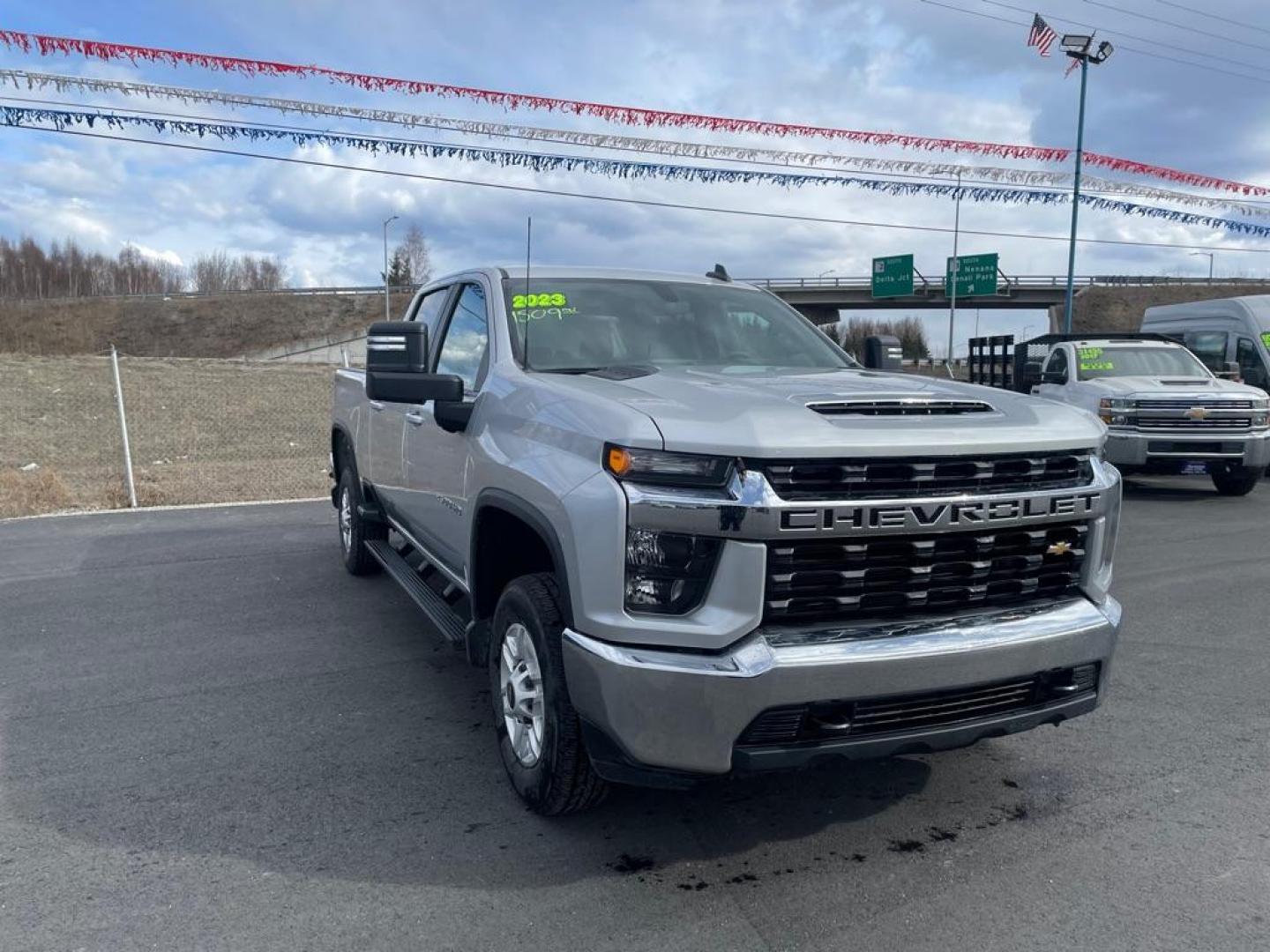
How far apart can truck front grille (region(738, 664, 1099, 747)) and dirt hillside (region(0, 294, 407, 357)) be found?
6368 cm

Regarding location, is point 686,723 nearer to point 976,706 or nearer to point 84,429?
point 976,706

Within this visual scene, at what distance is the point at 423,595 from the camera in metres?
4.71

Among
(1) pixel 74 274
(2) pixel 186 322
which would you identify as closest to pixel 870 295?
(2) pixel 186 322

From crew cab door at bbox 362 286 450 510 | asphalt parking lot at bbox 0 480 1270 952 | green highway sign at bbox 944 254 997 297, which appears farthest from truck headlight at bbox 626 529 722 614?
green highway sign at bbox 944 254 997 297

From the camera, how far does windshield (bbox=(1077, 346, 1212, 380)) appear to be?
12.6 m

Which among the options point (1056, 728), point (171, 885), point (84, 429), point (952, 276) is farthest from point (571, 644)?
point (952, 276)

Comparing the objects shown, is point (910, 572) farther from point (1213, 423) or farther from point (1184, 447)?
point (1213, 423)

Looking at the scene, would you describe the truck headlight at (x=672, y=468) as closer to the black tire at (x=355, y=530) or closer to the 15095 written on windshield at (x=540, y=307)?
the 15095 written on windshield at (x=540, y=307)

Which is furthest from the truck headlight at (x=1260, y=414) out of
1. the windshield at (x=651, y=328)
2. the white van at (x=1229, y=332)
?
the windshield at (x=651, y=328)

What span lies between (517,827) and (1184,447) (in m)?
10.6

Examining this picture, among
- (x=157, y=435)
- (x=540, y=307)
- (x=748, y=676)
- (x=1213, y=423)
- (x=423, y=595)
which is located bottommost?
(x=157, y=435)

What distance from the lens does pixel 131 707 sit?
14.5 ft

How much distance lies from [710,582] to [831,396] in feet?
2.67

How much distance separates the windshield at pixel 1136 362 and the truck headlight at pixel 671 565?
1144 centimetres
